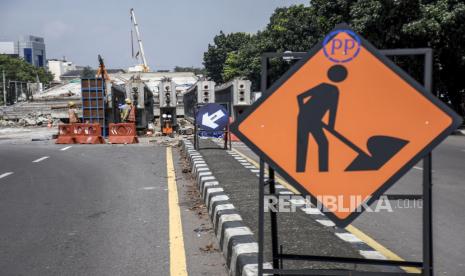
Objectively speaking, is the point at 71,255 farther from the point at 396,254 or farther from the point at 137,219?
the point at 396,254

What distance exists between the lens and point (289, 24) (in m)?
57.3

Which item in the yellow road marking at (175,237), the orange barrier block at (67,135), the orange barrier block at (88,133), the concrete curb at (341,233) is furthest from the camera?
the orange barrier block at (67,135)

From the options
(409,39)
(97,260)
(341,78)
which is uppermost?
(409,39)

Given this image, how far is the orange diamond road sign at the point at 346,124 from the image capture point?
10.7ft

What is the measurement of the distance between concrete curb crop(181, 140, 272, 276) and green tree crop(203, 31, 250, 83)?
369 ft

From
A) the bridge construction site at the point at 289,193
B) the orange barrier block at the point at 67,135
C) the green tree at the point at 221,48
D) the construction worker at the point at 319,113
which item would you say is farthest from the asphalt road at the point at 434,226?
the green tree at the point at 221,48

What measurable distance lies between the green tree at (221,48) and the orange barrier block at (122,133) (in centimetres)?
9868

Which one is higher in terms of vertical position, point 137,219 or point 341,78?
point 341,78

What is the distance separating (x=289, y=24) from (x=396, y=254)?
176 ft

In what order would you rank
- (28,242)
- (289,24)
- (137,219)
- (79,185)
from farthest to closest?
(289,24)
(79,185)
(137,219)
(28,242)

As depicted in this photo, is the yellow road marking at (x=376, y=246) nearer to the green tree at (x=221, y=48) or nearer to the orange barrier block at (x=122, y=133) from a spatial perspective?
the orange barrier block at (x=122, y=133)

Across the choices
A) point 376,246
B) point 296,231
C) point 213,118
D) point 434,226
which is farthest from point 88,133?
point 376,246

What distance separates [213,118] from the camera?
15.4m

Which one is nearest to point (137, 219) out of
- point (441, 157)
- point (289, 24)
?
point (441, 157)
